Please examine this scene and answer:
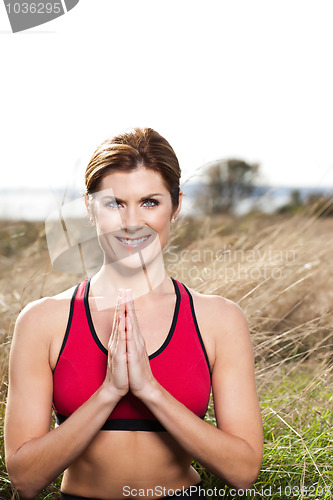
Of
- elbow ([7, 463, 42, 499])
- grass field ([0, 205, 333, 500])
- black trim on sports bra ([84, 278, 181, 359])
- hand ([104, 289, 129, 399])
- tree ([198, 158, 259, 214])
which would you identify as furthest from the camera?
tree ([198, 158, 259, 214])

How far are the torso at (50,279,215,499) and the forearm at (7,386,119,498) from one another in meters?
0.16

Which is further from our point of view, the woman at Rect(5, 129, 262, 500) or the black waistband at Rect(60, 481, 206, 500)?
the black waistband at Rect(60, 481, 206, 500)

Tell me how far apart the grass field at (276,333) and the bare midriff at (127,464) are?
21.4 inches

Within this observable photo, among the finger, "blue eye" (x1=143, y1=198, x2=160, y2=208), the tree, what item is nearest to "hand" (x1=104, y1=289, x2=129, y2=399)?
the finger

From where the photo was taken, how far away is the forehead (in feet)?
6.30

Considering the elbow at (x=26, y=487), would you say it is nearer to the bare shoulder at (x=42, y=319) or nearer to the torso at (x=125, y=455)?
the torso at (x=125, y=455)

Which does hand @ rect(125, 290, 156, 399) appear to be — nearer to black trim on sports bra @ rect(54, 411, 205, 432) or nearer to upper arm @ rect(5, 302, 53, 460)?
black trim on sports bra @ rect(54, 411, 205, 432)

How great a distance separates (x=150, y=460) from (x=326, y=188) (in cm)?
332

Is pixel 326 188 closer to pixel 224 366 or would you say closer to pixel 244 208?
pixel 224 366

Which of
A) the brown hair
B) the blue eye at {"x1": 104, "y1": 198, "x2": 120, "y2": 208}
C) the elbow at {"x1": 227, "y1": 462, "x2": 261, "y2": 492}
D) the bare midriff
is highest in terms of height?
the brown hair

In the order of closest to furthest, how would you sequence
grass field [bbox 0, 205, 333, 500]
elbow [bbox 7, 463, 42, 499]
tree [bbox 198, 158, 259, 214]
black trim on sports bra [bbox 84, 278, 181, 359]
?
elbow [bbox 7, 463, 42, 499], black trim on sports bra [bbox 84, 278, 181, 359], grass field [bbox 0, 205, 333, 500], tree [bbox 198, 158, 259, 214]

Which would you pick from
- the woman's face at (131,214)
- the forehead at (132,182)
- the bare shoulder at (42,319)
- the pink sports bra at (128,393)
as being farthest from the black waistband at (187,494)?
the forehead at (132,182)

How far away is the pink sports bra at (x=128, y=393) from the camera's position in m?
1.90

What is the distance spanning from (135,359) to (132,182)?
595mm
